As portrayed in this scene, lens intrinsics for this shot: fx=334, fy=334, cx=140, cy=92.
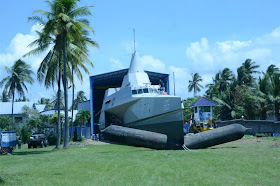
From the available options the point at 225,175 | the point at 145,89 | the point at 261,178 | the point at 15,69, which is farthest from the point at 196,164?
the point at 15,69

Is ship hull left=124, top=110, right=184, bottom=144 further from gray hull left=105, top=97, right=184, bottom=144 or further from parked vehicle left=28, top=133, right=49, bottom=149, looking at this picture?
parked vehicle left=28, top=133, right=49, bottom=149

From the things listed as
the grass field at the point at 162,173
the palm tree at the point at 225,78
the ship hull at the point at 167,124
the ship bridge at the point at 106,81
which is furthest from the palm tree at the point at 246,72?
the grass field at the point at 162,173

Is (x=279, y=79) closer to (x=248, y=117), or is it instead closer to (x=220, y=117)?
(x=248, y=117)

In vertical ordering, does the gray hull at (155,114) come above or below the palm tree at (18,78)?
below

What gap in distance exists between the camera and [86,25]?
78.6 ft

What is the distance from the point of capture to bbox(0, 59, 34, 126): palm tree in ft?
154

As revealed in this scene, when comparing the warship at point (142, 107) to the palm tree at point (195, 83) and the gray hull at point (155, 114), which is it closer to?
the gray hull at point (155, 114)

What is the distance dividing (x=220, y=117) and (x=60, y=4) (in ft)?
110

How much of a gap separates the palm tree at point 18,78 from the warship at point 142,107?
14.7 m

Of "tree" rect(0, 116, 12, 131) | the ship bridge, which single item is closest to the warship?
the ship bridge

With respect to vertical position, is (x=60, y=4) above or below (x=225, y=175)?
above

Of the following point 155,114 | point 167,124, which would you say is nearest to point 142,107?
point 155,114

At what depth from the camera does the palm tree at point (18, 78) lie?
46906 millimetres

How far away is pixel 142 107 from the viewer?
30234 millimetres
